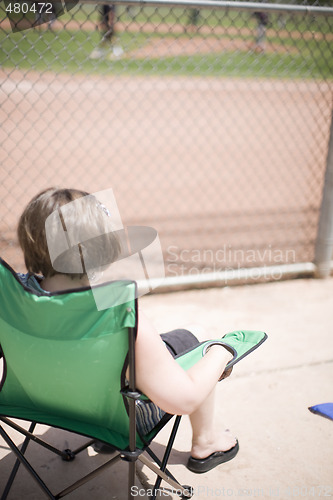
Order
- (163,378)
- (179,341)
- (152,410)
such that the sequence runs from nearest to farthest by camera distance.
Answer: (163,378)
(152,410)
(179,341)

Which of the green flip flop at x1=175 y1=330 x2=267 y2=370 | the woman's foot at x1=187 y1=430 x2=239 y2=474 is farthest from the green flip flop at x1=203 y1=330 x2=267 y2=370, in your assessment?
the woman's foot at x1=187 y1=430 x2=239 y2=474

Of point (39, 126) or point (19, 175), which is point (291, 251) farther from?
point (39, 126)

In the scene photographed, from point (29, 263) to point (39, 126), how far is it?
25.5 feet

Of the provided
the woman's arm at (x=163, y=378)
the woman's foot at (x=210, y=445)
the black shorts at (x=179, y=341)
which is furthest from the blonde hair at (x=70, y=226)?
the woman's foot at (x=210, y=445)

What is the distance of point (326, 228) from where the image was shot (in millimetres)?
3660

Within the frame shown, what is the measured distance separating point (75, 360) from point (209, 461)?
36.7 inches

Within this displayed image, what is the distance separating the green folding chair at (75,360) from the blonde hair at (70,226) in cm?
15

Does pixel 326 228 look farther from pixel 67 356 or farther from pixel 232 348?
pixel 67 356

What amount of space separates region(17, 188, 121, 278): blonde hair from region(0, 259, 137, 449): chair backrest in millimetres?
147

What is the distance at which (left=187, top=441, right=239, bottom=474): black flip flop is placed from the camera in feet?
6.70

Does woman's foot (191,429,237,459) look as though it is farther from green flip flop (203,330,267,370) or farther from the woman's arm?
the woman's arm

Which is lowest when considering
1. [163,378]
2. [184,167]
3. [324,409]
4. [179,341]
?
[324,409]

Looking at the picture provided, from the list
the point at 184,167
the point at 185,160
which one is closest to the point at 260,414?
the point at 184,167

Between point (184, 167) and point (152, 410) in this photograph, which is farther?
point (184, 167)
